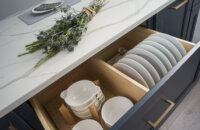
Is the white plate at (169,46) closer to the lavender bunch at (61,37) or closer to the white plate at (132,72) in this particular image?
the white plate at (132,72)

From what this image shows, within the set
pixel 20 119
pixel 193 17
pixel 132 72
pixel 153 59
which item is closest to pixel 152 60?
pixel 153 59

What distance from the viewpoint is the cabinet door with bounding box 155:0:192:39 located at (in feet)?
3.05

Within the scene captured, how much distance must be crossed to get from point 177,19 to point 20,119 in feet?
3.52

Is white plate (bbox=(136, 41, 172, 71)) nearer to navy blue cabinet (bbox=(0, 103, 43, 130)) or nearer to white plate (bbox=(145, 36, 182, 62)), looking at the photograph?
white plate (bbox=(145, 36, 182, 62))

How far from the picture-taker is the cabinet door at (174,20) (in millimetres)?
929

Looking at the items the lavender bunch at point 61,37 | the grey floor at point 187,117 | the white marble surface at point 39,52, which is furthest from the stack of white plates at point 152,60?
the grey floor at point 187,117

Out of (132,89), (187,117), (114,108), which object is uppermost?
(132,89)

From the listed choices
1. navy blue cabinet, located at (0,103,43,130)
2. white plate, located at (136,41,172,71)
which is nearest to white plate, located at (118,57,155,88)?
white plate, located at (136,41,172,71)

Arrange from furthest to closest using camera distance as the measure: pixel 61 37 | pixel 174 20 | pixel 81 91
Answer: pixel 174 20 → pixel 81 91 → pixel 61 37

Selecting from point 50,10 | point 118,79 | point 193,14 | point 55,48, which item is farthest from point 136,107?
point 193,14

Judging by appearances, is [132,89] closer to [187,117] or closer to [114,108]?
Answer: [114,108]

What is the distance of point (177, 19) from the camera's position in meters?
1.05

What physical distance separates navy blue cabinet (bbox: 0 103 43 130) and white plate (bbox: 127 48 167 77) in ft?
1.69

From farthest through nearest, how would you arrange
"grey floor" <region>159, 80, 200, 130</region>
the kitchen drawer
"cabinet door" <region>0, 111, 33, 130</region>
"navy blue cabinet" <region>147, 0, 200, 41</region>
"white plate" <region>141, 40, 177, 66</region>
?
"grey floor" <region>159, 80, 200, 130</region> → "navy blue cabinet" <region>147, 0, 200, 41</region> → "white plate" <region>141, 40, 177, 66</region> → "cabinet door" <region>0, 111, 33, 130</region> → the kitchen drawer
